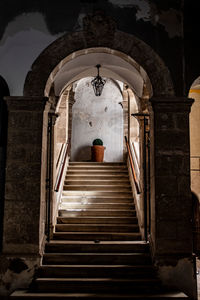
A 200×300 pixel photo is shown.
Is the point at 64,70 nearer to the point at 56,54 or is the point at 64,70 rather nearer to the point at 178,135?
the point at 56,54

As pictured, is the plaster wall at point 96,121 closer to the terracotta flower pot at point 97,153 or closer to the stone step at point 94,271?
the terracotta flower pot at point 97,153

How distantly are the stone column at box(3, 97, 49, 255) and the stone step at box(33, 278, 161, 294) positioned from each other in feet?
1.54

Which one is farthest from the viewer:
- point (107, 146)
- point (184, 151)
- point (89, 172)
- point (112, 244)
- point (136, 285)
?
point (107, 146)

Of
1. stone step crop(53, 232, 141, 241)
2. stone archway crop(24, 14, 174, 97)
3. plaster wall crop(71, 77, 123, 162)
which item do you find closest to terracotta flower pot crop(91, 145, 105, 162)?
plaster wall crop(71, 77, 123, 162)

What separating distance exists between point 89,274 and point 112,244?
80 cm

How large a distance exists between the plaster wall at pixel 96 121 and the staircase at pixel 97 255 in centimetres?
403

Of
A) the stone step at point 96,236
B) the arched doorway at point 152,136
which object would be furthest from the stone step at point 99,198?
the arched doorway at point 152,136

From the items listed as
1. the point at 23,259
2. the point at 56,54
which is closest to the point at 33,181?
the point at 23,259

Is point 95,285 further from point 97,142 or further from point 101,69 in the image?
point 97,142

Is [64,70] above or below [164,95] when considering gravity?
above

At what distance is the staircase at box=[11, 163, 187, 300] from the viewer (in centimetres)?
479

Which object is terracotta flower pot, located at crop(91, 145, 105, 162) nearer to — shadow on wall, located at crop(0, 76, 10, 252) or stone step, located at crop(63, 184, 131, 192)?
stone step, located at crop(63, 184, 131, 192)

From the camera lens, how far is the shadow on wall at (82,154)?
1240cm

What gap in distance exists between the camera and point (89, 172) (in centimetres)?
937
